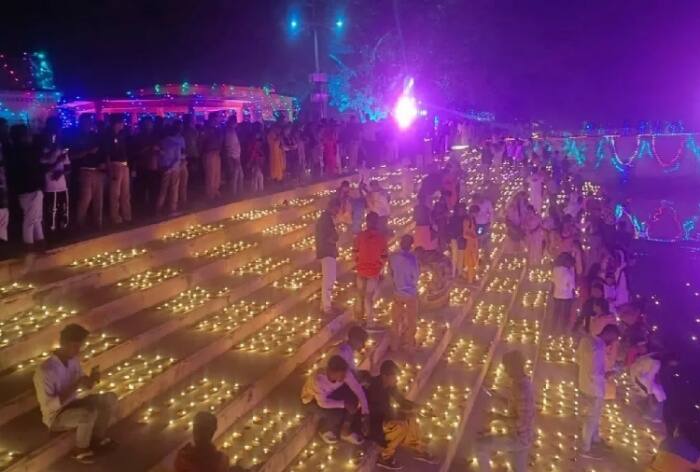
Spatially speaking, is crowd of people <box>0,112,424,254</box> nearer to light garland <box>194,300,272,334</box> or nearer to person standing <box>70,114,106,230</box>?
person standing <box>70,114,106,230</box>

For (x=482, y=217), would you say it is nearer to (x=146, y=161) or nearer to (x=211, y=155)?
(x=211, y=155)

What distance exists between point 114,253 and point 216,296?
63.8 inches

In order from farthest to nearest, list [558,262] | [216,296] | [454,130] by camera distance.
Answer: [454,130], [558,262], [216,296]

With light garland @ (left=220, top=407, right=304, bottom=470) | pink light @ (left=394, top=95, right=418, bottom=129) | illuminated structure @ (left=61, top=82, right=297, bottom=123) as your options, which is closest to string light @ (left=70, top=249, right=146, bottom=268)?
light garland @ (left=220, top=407, right=304, bottom=470)

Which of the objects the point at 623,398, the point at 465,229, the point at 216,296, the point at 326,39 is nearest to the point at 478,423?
the point at 623,398

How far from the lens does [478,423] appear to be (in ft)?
25.8

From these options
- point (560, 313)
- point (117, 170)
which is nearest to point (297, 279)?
point (117, 170)

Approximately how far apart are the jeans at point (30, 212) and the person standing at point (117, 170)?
1.37m

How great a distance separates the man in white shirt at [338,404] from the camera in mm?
6324

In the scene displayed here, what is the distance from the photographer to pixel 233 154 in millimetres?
12812

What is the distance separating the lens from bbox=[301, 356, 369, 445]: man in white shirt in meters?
6.32

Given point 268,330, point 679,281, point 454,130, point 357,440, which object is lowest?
point 679,281

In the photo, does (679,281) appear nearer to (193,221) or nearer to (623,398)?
(623,398)

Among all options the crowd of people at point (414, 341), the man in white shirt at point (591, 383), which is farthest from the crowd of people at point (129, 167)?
the man in white shirt at point (591, 383)
